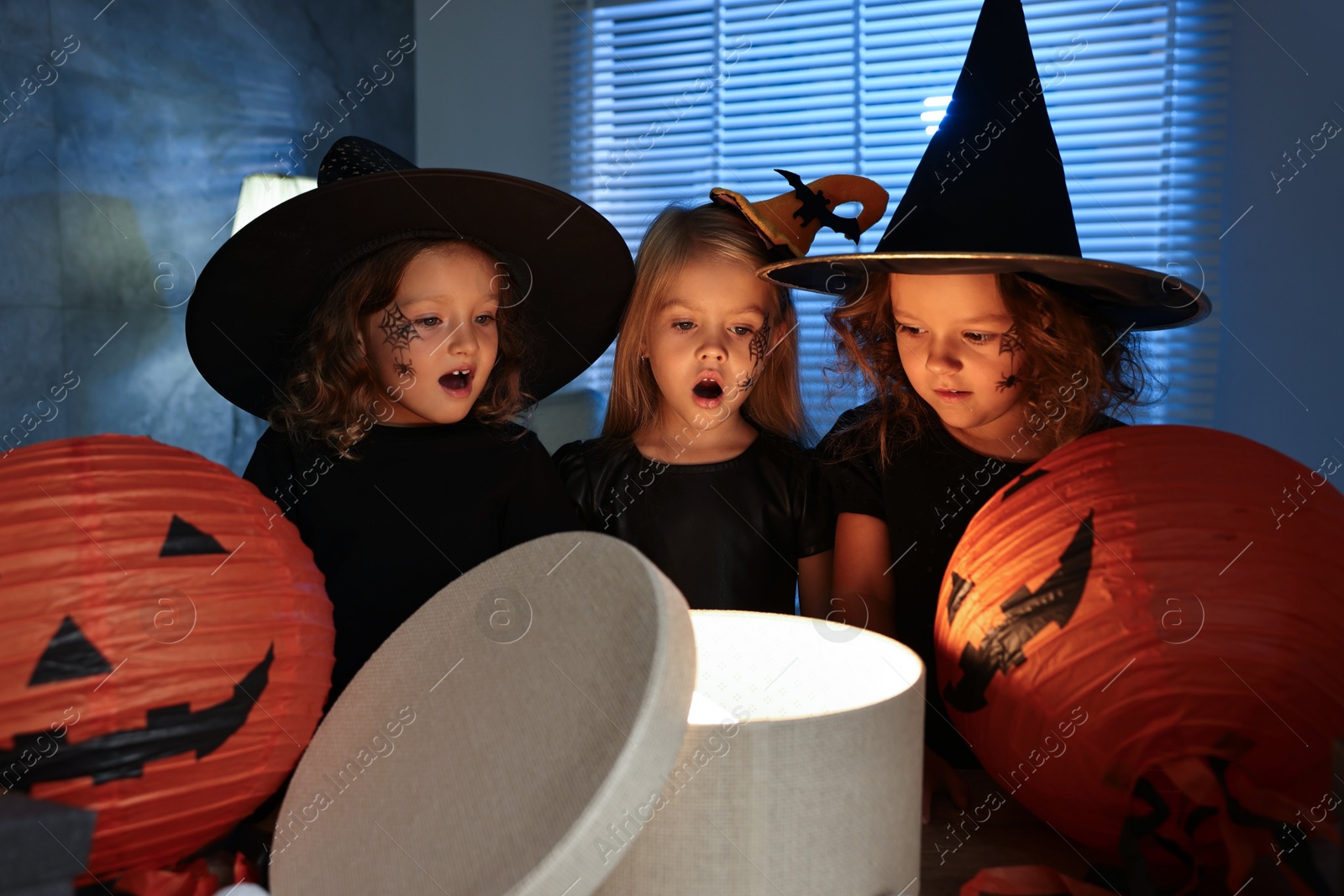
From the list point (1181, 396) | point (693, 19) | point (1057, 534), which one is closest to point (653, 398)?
point (1057, 534)

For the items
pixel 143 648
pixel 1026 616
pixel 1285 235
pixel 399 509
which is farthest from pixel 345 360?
pixel 1285 235

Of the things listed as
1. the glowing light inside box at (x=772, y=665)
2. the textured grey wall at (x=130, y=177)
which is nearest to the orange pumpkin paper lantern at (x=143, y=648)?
the glowing light inside box at (x=772, y=665)

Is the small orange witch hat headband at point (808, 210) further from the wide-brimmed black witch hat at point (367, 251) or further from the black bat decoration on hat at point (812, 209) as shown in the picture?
the wide-brimmed black witch hat at point (367, 251)

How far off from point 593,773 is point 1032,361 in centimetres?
66

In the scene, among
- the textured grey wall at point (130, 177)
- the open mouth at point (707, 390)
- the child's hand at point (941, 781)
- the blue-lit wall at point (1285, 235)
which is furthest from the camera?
the blue-lit wall at point (1285, 235)

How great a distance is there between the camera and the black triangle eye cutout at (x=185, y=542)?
0.57m

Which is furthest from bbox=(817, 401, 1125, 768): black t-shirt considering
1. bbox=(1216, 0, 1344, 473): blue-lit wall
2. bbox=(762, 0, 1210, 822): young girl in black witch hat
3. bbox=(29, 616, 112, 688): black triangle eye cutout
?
bbox=(1216, 0, 1344, 473): blue-lit wall

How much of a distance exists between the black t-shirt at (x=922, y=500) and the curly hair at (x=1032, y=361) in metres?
0.02

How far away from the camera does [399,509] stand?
1074 mm

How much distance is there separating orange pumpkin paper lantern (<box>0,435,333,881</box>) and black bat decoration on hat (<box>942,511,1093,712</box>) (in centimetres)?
44

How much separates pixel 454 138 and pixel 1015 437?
3207 millimetres

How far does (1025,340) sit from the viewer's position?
2.98ft

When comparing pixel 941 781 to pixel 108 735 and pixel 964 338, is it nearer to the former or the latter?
pixel 964 338

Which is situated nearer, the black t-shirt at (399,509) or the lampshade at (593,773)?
the lampshade at (593,773)
